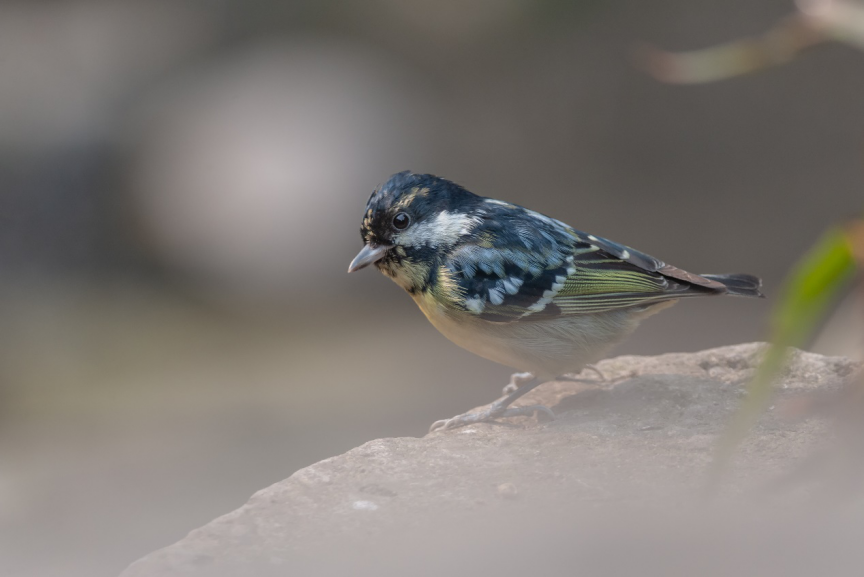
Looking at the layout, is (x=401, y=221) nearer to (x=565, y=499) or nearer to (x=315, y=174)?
(x=565, y=499)

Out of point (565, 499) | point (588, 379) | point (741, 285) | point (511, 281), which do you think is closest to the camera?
point (565, 499)

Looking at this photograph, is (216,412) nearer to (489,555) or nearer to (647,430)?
(647,430)

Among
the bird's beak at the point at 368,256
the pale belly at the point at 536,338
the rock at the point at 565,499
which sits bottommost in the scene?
the rock at the point at 565,499

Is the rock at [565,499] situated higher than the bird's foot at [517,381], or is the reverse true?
the bird's foot at [517,381]

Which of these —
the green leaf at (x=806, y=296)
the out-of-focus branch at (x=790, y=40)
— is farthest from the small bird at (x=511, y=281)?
the green leaf at (x=806, y=296)

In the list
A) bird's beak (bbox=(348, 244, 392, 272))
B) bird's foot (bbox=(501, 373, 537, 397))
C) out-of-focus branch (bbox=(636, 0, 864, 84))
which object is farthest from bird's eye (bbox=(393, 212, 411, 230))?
out-of-focus branch (bbox=(636, 0, 864, 84))

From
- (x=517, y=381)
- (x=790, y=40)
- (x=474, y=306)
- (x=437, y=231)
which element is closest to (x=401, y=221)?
(x=437, y=231)

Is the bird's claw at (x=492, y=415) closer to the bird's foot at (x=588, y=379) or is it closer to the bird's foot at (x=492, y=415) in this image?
the bird's foot at (x=492, y=415)
